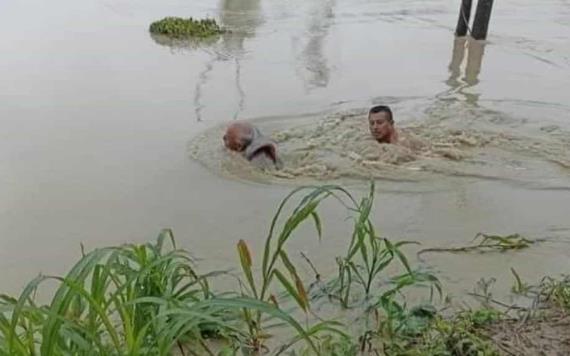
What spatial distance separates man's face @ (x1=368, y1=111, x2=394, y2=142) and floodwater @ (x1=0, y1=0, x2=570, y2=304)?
0.40ft

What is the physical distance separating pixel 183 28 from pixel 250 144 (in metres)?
6.49

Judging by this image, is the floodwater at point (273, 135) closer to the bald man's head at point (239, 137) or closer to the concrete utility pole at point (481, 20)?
the bald man's head at point (239, 137)

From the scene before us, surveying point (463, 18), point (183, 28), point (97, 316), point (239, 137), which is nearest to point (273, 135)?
point (239, 137)

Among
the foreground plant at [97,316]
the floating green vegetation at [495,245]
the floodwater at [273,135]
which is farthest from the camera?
the floodwater at [273,135]

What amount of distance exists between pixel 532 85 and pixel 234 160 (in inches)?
174

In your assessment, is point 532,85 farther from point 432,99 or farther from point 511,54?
point 511,54

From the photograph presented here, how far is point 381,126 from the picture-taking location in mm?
6191

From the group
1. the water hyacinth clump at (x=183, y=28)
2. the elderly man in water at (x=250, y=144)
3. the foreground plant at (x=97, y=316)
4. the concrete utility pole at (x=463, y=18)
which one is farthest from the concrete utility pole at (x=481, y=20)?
the foreground plant at (x=97, y=316)

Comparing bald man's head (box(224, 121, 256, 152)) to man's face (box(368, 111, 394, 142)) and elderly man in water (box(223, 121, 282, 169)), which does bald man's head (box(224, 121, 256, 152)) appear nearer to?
elderly man in water (box(223, 121, 282, 169))

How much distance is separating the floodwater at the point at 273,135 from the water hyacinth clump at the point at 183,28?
37cm

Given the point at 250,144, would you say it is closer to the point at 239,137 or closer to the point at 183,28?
the point at 239,137

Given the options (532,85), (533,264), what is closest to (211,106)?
(532,85)

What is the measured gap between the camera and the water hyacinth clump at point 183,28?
39.3 feet

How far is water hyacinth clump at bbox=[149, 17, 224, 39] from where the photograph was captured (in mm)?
11984
